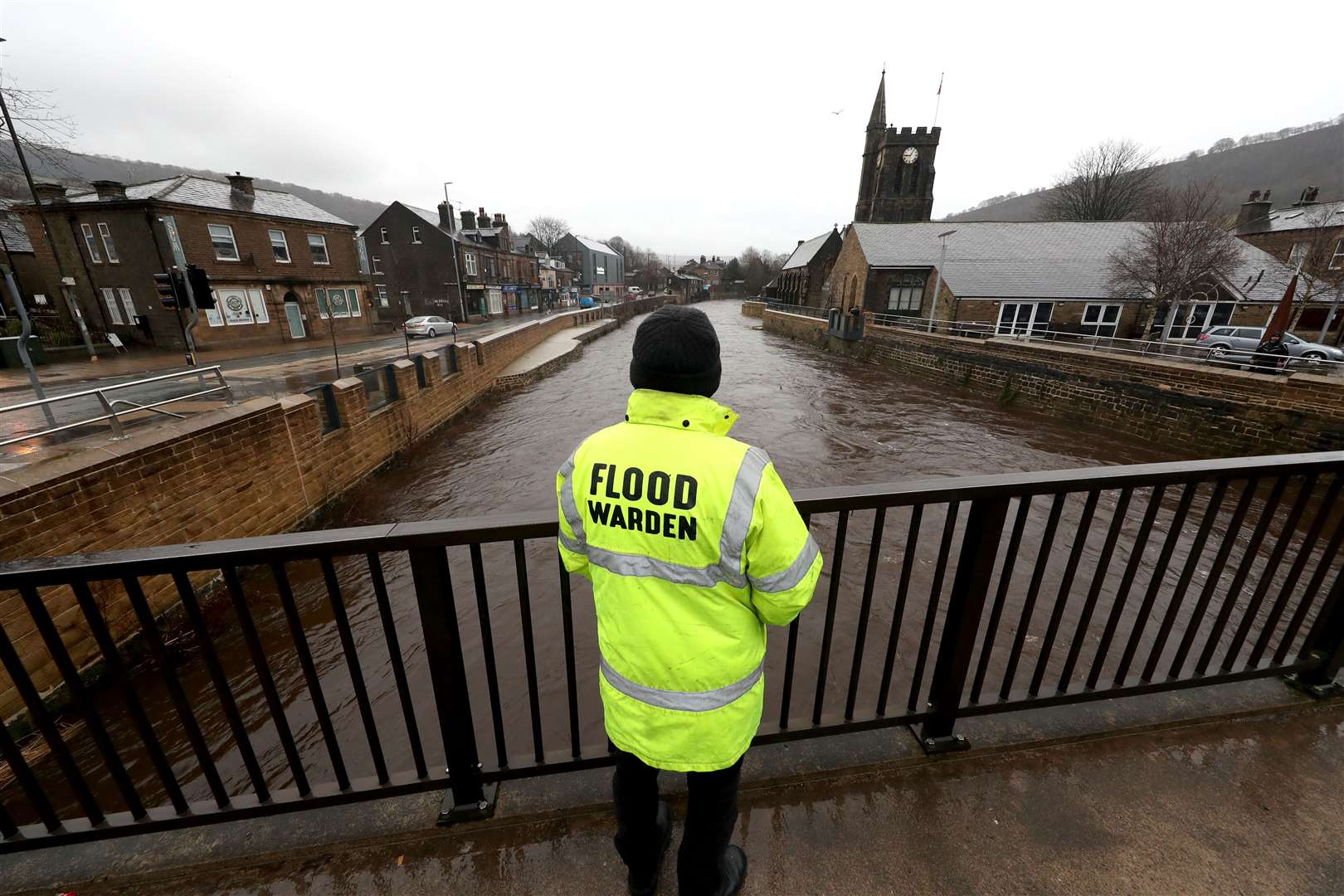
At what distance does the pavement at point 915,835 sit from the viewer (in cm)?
174

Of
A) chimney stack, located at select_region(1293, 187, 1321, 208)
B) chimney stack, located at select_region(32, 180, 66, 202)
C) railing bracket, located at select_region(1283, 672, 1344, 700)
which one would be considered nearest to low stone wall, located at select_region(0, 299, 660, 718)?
railing bracket, located at select_region(1283, 672, 1344, 700)

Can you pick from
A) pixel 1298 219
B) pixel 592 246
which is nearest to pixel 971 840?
pixel 1298 219

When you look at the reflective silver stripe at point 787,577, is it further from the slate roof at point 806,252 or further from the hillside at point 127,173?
the slate roof at point 806,252

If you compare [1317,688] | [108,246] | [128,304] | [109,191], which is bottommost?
[1317,688]

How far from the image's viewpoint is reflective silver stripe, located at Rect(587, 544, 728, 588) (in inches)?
53.6

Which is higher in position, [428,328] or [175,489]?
[175,489]

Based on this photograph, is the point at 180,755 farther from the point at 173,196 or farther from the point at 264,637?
the point at 173,196

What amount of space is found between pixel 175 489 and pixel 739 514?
24.0ft

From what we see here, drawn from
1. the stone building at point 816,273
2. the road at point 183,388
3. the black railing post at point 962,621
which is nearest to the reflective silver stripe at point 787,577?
the black railing post at point 962,621

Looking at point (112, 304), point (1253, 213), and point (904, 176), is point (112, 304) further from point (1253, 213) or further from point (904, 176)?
point (1253, 213)

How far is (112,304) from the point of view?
64.5 feet

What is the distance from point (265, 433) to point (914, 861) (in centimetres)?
856

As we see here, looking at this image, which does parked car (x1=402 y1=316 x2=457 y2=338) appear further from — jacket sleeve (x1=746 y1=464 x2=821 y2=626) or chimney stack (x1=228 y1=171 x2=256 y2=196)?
jacket sleeve (x1=746 y1=464 x2=821 y2=626)

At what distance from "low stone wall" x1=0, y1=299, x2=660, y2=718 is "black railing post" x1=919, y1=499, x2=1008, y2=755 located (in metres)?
4.64
